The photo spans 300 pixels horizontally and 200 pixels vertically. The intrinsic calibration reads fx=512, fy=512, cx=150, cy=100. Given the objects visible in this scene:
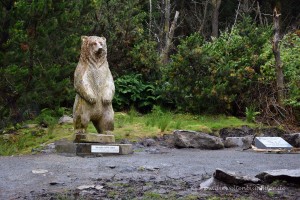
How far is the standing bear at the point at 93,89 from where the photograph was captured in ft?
27.8

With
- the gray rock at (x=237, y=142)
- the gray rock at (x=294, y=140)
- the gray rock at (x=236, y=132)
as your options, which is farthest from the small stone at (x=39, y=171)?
the gray rock at (x=236, y=132)

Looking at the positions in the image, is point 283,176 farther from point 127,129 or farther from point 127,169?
point 127,129

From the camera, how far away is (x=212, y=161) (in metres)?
7.48

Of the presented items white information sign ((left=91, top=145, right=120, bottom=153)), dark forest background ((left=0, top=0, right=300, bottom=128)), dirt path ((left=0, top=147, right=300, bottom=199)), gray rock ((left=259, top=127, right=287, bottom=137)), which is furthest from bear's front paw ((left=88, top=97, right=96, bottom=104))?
gray rock ((left=259, top=127, right=287, bottom=137))

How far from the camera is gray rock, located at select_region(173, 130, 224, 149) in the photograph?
9930 mm

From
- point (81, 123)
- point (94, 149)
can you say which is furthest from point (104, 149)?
point (81, 123)

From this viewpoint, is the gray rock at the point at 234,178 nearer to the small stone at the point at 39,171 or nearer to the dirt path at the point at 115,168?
the dirt path at the point at 115,168

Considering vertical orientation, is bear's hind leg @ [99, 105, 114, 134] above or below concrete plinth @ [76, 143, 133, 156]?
above

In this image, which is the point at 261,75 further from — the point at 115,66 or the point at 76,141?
the point at 76,141

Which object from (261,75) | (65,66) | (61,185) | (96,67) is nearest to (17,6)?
(65,66)

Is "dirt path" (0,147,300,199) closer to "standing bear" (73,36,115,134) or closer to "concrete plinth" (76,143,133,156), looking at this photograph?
"concrete plinth" (76,143,133,156)

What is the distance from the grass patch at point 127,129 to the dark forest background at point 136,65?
16.1 inches

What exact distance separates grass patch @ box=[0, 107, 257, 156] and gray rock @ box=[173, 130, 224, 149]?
1.01 m

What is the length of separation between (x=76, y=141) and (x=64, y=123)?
165 inches
